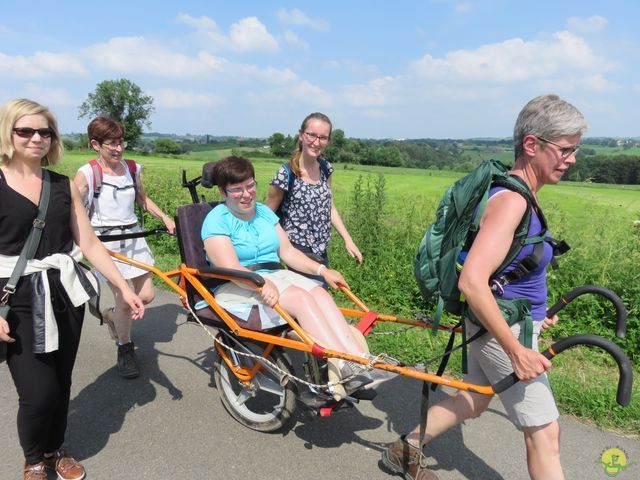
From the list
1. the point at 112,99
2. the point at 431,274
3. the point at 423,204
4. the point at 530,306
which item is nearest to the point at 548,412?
the point at 530,306

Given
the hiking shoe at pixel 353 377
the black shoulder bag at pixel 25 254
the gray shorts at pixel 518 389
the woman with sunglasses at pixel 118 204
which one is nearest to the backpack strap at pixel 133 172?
the woman with sunglasses at pixel 118 204

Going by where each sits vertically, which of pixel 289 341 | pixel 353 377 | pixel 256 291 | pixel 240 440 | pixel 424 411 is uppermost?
pixel 256 291

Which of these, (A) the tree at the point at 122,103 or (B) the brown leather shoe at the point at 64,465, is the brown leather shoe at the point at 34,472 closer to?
(B) the brown leather shoe at the point at 64,465

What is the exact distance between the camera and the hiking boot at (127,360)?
4.09 metres

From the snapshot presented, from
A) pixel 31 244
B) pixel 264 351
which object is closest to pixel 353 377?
pixel 264 351

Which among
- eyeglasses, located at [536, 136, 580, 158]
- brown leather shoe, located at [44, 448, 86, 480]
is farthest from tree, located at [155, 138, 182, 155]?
eyeglasses, located at [536, 136, 580, 158]

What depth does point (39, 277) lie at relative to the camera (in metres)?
2.61

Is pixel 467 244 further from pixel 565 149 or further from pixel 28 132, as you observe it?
pixel 28 132

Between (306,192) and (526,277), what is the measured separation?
211 cm

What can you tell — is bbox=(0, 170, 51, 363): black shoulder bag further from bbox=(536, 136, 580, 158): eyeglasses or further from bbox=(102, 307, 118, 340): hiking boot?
bbox=(536, 136, 580, 158): eyeglasses

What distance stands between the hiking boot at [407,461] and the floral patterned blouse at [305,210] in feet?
5.79

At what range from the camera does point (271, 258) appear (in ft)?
11.5

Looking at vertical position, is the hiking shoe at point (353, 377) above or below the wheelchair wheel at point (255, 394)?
above

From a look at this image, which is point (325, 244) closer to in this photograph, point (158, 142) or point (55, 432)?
point (55, 432)
